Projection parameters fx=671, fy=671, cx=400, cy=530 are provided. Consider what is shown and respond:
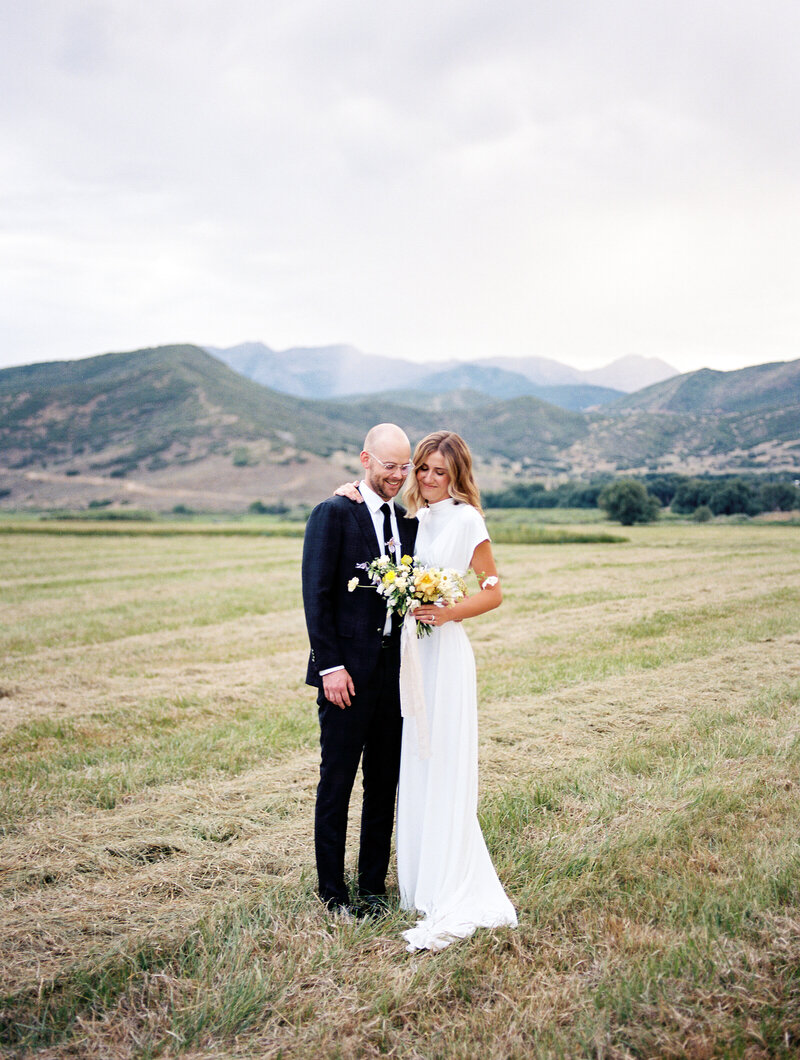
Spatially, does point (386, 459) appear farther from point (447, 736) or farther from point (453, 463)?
point (447, 736)

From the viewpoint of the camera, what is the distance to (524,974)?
3.18 metres

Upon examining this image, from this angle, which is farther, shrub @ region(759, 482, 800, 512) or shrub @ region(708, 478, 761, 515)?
shrub @ region(708, 478, 761, 515)

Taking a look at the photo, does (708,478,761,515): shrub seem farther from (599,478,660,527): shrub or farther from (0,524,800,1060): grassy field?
(0,524,800,1060): grassy field

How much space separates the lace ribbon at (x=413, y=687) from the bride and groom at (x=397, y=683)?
0.20 ft

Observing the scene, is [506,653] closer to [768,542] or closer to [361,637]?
[361,637]

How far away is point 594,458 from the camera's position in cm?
7650

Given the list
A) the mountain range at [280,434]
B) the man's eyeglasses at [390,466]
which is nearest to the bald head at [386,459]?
the man's eyeglasses at [390,466]

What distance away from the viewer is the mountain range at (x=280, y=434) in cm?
4659

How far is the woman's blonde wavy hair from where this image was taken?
387 cm

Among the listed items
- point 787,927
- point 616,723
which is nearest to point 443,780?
point 787,927

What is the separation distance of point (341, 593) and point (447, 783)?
124 centimetres

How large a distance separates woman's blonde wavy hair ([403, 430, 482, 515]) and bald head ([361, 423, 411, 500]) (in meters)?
0.12

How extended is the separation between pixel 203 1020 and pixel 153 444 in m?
111

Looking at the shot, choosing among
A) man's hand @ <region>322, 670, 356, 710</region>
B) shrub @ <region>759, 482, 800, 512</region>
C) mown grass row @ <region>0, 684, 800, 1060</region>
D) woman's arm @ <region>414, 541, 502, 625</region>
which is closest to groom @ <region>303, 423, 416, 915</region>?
man's hand @ <region>322, 670, 356, 710</region>
